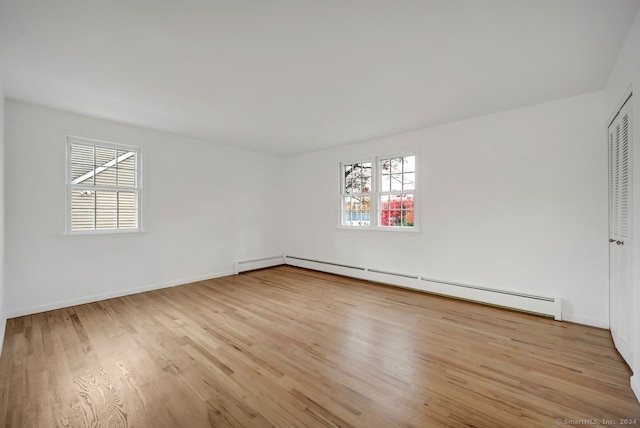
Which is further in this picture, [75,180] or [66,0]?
[75,180]

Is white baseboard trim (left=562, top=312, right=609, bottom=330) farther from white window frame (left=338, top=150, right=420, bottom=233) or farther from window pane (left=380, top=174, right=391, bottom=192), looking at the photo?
window pane (left=380, top=174, right=391, bottom=192)

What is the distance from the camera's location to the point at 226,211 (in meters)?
5.51

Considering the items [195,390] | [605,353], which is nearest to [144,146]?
[195,390]

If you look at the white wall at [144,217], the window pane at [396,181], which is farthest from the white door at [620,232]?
the white wall at [144,217]

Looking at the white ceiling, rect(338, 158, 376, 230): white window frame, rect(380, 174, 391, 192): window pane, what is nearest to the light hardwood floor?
rect(338, 158, 376, 230): white window frame

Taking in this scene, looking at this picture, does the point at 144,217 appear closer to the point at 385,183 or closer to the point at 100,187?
the point at 100,187

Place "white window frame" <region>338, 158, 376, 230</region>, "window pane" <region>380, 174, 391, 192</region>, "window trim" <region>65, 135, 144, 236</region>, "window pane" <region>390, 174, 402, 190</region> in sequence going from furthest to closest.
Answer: "white window frame" <region>338, 158, 376, 230</region> < "window pane" <region>380, 174, 391, 192</region> < "window pane" <region>390, 174, 402, 190</region> < "window trim" <region>65, 135, 144, 236</region>

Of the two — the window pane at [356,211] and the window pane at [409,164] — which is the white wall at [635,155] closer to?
the window pane at [409,164]

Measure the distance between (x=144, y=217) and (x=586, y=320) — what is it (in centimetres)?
619

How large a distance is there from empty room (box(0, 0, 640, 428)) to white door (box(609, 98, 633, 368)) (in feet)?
0.13

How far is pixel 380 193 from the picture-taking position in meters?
4.97

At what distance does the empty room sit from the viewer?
1858mm

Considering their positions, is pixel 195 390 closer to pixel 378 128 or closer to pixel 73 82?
pixel 73 82

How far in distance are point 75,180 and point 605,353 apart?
21.2 ft
